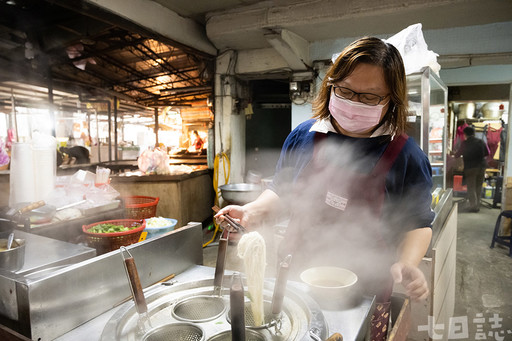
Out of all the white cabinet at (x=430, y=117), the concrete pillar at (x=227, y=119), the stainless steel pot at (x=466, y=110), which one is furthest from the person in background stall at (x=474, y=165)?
the concrete pillar at (x=227, y=119)

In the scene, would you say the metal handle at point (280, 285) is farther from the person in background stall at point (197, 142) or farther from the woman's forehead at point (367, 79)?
the person in background stall at point (197, 142)

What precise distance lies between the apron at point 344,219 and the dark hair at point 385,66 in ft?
0.45

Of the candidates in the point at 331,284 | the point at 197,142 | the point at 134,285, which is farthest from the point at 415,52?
the point at 197,142

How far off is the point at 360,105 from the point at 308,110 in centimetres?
519

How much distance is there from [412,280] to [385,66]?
1157 mm

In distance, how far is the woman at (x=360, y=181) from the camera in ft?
5.92

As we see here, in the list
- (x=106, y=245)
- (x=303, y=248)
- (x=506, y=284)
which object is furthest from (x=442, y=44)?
(x=106, y=245)

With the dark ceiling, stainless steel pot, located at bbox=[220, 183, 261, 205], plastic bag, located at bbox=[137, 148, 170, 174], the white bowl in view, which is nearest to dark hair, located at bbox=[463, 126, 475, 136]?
stainless steel pot, located at bbox=[220, 183, 261, 205]

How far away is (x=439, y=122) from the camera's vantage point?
180 inches

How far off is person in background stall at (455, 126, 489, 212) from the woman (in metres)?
10.5

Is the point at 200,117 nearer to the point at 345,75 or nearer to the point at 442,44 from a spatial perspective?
the point at 442,44

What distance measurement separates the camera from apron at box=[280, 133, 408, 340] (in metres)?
1.89

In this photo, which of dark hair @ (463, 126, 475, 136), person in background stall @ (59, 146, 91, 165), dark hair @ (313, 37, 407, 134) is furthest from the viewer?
dark hair @ (463, 126, 475, 136)

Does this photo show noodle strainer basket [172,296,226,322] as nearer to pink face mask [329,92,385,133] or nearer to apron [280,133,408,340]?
Result: apron [280,133,408,340]
